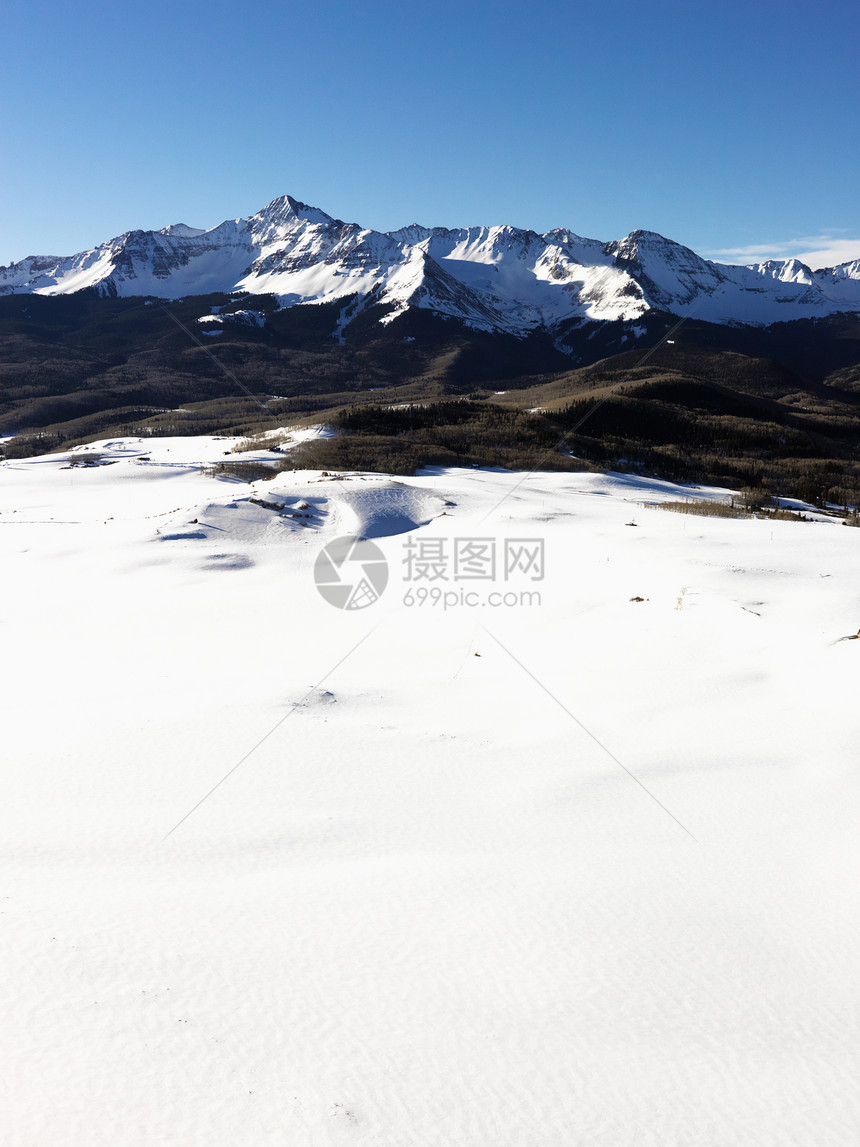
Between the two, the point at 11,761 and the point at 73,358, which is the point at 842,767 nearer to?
the point at 11,761

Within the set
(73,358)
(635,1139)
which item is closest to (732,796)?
(635,1139)

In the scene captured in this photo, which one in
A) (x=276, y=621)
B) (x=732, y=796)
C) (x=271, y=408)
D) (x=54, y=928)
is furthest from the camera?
(x=271, y=408)

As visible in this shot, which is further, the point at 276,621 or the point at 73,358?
the point at 73,358

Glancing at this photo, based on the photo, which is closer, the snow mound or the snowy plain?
the snowy plain

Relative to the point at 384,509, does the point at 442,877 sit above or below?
below

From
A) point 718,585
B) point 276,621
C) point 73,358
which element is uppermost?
point 73,358

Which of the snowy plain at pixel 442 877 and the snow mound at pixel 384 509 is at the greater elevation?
the snow mound at pixel 384 509

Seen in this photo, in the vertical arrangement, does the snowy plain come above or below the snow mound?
below

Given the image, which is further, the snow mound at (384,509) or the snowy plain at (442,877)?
the snow mound at (384,509)
